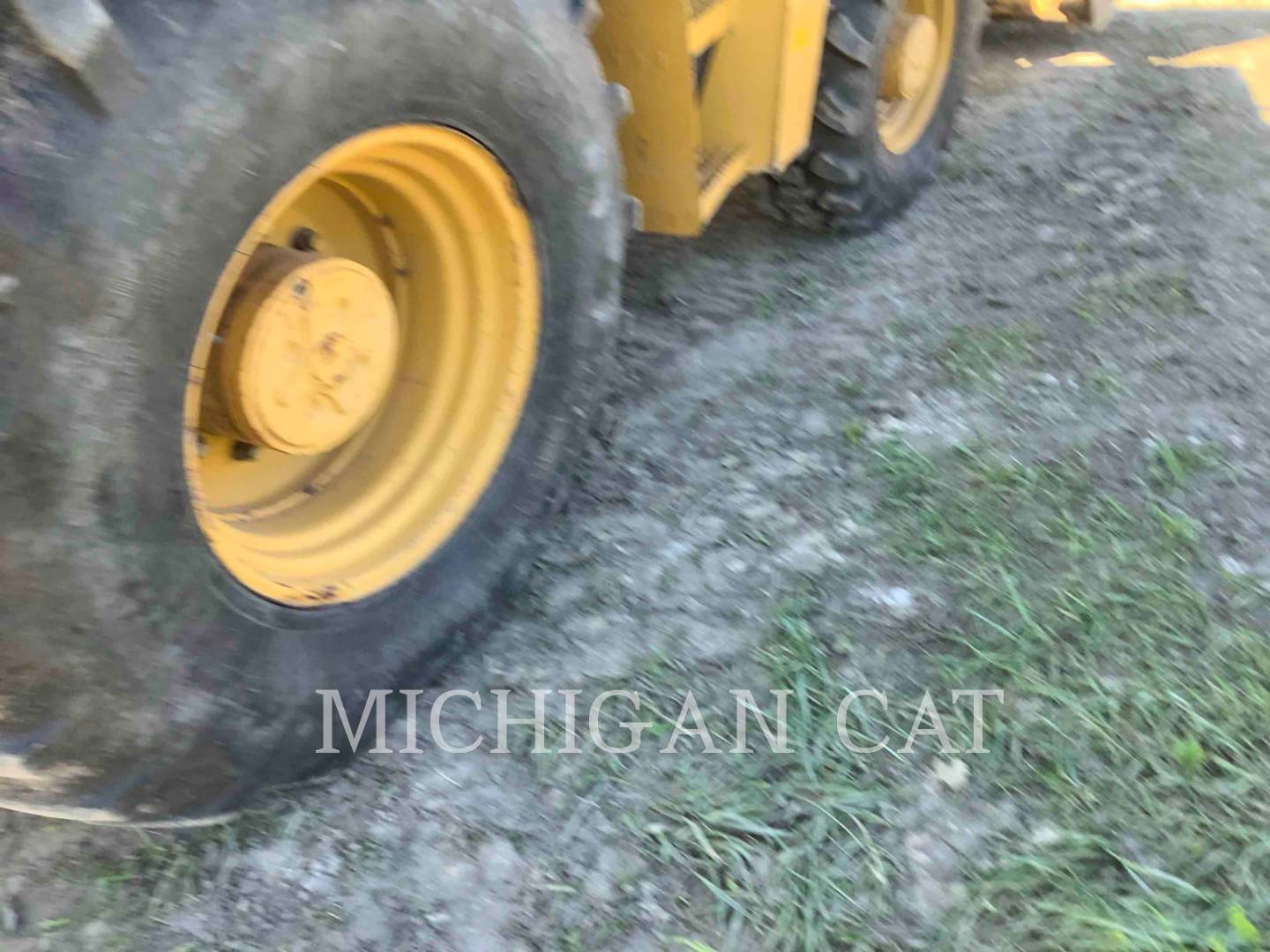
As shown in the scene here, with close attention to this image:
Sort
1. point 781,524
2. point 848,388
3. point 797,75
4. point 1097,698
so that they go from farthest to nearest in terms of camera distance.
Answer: point 848,388
point 797,75
point 781,524
point 1097,698

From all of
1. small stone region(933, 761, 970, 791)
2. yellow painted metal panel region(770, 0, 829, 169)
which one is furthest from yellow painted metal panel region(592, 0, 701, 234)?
small stone region(933, 761, 970, 791)

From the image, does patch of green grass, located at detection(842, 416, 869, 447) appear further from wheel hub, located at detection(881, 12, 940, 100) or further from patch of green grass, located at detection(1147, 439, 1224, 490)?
wheel hub, located at detection(881, 12, 940, 100)

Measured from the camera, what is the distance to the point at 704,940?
4.62 ft

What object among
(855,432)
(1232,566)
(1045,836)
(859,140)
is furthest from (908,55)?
(1045,836)

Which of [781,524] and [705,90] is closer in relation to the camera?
[781,524]

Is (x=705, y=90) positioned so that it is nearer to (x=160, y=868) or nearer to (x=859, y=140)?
(x=859, y=140)

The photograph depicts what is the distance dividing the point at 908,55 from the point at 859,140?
0.29m

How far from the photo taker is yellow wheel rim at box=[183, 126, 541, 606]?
130 centimetres

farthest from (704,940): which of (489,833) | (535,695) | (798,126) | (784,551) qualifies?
(798,126)

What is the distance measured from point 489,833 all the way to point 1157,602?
1166 millimetres

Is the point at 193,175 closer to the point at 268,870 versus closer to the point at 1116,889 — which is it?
the point at 268,870

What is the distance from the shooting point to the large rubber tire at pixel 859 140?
253 centimetres

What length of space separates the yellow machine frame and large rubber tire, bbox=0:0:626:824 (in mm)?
369

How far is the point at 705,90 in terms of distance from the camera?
2.23m
